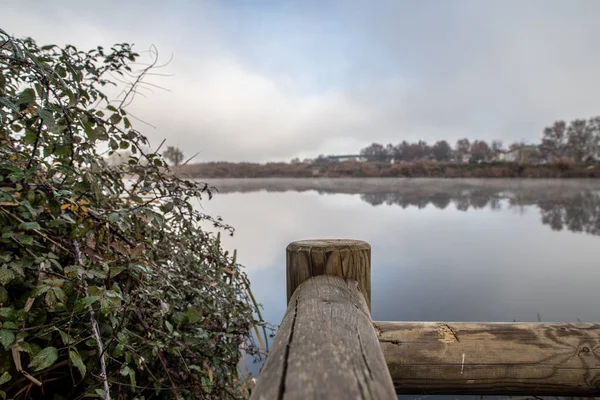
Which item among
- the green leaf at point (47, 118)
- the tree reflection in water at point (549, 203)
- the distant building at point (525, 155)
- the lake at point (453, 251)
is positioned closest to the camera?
the green leaf at point (47, 118)

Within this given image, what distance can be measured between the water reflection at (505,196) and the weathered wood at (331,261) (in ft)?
14.9

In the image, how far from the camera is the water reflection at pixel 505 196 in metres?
12.0

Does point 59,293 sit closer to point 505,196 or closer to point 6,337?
point 6,337

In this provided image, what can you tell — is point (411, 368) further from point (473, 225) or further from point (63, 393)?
point (473, 225)

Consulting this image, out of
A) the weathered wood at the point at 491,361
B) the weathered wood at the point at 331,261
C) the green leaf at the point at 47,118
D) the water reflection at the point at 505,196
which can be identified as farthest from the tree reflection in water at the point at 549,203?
the green leaf at the point at 47,118

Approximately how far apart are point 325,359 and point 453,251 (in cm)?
875

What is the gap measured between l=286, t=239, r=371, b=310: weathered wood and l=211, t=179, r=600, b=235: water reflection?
455 centimetres

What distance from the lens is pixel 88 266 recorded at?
97cm

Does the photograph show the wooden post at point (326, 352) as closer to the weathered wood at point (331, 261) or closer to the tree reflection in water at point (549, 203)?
the weathered wood at point (331, 261)

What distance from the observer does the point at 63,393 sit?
3.41ft

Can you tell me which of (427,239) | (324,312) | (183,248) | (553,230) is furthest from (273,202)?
(324,312)

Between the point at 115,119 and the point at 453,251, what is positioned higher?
the point at 115,119

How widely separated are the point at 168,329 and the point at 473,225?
1294 cm

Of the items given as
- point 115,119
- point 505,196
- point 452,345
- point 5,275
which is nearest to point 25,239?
point 5,275
